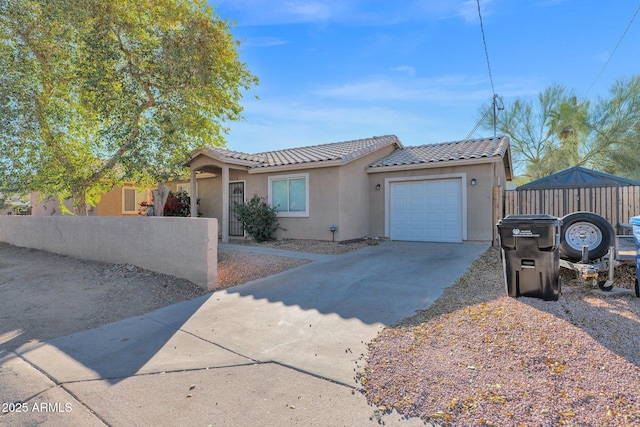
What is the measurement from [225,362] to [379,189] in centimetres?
952

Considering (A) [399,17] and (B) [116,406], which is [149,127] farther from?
(B) [116,406]

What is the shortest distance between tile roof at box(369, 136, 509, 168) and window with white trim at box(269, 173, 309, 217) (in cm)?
256

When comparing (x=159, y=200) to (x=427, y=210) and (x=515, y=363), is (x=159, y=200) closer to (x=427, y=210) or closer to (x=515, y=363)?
(x=427, y=210)

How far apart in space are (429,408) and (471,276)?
4.54 metres

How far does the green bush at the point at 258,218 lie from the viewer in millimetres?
11859

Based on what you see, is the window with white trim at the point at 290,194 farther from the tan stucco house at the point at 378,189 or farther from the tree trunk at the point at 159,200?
the tree trunk at the point at 159,200

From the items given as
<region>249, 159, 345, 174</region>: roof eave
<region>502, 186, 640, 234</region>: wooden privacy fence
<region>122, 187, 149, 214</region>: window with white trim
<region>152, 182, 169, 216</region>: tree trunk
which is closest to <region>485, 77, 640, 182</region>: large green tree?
<region>502, 186, 640, 234</region>: wooden privacy fence

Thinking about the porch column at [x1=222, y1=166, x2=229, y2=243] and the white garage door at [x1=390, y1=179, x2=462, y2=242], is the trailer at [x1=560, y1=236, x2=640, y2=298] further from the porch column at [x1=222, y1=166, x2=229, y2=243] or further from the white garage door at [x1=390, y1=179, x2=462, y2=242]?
the porch column at [x1=222, y1=166, x2=229, y2=243]

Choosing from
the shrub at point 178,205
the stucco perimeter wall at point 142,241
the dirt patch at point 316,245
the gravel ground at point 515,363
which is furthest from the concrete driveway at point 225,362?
the shrub at point 178,205

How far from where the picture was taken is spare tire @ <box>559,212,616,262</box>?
16.3 feet

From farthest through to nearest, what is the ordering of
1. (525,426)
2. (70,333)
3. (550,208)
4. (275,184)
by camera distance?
(275,184), (550,208), (70,333), (525,426)

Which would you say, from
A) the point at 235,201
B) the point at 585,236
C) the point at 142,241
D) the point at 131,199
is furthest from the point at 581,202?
the point at 131,199

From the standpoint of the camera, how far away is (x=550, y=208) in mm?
10094

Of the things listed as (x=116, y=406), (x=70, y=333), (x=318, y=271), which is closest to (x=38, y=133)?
(x=70, y=333)
